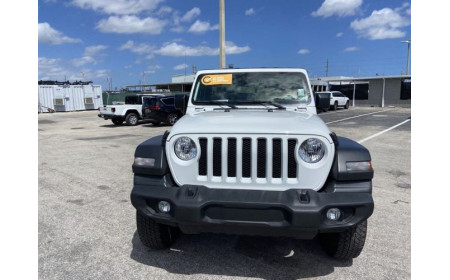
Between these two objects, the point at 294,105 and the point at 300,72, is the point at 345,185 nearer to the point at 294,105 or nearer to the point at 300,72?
the point at 294,105

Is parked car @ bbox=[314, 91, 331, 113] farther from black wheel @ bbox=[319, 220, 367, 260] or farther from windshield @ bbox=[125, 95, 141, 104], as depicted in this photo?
windshield @ bbox=[125, 95, 141, 104]

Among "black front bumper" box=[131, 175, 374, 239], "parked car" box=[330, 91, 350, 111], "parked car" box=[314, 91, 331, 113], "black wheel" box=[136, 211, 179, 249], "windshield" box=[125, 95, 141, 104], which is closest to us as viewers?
"black front bumper" box=[131, 175, 374, 239]

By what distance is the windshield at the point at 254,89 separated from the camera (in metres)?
3.92

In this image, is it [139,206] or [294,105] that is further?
[294,105]

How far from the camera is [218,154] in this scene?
2.74 meters

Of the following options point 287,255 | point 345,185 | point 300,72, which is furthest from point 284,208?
point 300,72

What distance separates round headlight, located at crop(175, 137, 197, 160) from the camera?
2.80 meters

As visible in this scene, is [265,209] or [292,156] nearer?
[265,209]

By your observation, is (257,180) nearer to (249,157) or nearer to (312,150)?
(249,157)

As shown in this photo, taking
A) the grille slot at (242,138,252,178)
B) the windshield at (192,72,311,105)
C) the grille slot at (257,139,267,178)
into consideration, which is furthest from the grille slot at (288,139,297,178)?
the windshield at (192,72,311,105)

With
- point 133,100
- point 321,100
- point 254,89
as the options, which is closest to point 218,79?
point 254,89

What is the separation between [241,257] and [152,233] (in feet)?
2.92

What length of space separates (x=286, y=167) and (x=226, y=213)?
60 cm

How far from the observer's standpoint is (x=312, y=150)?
8.83 feet
